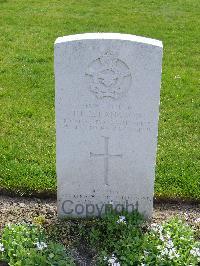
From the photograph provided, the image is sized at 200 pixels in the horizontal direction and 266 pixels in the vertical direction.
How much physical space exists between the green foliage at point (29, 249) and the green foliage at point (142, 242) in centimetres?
35

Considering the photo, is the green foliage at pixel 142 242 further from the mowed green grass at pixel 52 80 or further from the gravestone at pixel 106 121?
the mowed green grass at pixel 52 80

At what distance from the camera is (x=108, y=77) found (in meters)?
4.31

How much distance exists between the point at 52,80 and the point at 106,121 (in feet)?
11.7

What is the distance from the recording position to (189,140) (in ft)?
20.9

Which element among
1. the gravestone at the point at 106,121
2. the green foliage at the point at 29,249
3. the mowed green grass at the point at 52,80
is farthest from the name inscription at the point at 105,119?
the mowed green grass at the point at 52,80

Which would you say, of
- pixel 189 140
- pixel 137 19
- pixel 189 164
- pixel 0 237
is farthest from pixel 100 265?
pixel 137 19

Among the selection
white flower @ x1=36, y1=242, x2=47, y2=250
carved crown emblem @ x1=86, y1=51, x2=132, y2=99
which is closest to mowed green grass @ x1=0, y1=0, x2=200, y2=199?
white flower @ x1=36, y1=242, x2=47, y2=250

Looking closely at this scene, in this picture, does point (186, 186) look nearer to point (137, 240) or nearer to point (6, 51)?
point (137, 240)

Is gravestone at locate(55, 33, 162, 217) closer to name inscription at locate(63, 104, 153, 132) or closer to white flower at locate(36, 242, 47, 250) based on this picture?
name inscription at locate(63, 104, 153, 132)

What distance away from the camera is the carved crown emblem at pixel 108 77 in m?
4.24

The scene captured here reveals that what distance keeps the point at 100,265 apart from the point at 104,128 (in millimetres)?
1129

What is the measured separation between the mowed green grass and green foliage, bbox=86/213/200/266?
732 millimetres

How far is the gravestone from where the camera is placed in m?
4.20

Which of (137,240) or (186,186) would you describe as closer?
(137,240)
